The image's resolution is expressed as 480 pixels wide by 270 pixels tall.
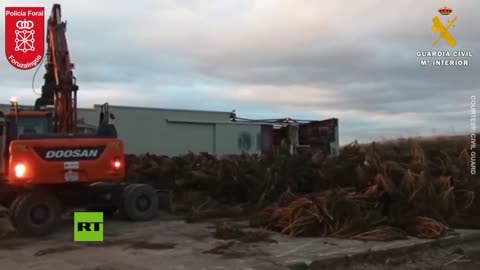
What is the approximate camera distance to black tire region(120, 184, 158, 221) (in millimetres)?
13133

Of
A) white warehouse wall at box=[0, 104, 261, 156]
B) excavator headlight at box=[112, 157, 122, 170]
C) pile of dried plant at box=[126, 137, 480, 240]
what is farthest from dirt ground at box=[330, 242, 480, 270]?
white warehouse wall at box=[0, 104, 261, 156]

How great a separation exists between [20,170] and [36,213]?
0.90 metres

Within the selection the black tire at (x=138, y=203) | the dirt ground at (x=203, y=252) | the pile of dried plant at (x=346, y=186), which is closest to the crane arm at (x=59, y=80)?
the black tire at (x=138, y=203)

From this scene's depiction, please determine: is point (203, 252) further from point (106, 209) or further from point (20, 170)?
point (106, 209)

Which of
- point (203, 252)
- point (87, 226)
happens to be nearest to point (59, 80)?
point (87, 226)

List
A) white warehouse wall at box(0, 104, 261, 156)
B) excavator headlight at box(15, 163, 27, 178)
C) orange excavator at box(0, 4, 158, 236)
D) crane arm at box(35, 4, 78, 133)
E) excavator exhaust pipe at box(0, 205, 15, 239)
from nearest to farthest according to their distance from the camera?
excavator headlight at box(15, 163, 27, 178), orange excavator at box(0, 4, 158, 236), excavator exhaust pipe at box(0, 205, 15, 239), crane arm at box(35, 4, 78, 133), white warehouse wall at box(0, 104, 261, 156)

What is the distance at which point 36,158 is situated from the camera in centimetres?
1133

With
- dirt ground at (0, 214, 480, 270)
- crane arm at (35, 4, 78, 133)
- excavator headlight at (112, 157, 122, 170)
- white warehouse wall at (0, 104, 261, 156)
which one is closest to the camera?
dirt ground at (0, 214, 480, 270)

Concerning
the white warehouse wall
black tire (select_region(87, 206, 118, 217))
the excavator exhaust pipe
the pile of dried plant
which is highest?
the white warehouse wall

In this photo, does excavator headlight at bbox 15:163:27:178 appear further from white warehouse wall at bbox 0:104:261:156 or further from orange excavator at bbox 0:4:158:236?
white warehouse wall at bbox 0:104:261:156

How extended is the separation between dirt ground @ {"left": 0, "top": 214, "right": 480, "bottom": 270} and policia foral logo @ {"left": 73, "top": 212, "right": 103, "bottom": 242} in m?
0.14

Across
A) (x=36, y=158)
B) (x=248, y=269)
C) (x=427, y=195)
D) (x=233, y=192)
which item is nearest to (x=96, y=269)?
(x=248, y=269)

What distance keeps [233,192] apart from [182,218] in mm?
2167

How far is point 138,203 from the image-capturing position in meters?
13.4
